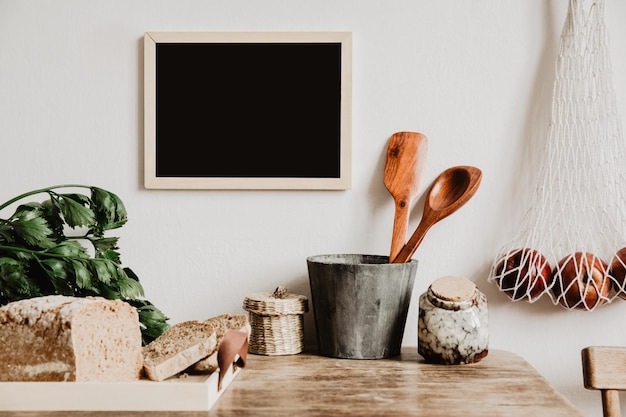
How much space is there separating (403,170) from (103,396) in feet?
2.75

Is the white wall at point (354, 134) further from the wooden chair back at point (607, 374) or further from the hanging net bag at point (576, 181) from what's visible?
the wooden chair back at point (607, 374)

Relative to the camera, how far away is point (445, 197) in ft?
4.90

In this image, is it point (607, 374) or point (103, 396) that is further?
point (607, 374)

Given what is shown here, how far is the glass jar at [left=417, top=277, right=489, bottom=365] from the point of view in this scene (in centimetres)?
128

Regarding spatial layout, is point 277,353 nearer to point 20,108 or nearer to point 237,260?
point 237,260

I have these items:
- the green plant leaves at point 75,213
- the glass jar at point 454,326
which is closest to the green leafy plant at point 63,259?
the green plant leaves at point 75,213

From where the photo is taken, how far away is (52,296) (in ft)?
3.75

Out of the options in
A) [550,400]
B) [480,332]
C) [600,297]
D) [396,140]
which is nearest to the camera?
[550,400]

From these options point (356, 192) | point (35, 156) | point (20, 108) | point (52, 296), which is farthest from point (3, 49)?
point (356, 192)

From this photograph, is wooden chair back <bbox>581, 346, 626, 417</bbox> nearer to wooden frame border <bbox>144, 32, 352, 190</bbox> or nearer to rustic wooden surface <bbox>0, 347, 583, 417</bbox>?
rustic wooden surface <bbox>0, 347, 583, 417</bbox>

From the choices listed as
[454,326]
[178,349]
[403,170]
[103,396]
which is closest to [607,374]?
[454,326]

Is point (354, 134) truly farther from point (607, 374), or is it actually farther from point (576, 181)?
point (607, 374)

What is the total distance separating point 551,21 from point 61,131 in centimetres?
125

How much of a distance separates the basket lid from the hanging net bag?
469 millimetres
